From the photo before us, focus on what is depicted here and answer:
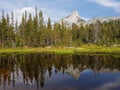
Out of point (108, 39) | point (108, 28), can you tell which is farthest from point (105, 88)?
point (108, 28)

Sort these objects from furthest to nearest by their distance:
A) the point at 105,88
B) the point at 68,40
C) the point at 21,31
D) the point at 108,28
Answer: the point at 108,28 < the point at 68,40 < the point at 21,31 < the point at 105,88

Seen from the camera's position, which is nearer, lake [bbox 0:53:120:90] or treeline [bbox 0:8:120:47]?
lake [bbox 0:53:120:90]

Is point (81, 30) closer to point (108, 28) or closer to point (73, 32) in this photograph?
point (73, 32)

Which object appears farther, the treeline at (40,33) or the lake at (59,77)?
the treeline at (40,33)

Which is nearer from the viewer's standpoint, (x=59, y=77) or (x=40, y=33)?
(x=59, y=77)

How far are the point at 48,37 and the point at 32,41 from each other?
11.7m

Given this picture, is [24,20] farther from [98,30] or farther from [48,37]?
[98,30]

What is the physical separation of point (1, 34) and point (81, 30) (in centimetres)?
5081

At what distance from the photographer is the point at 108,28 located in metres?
146

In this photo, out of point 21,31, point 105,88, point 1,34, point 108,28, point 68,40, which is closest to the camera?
point 105,88

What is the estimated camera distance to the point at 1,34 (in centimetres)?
11588

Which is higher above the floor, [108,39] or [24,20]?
[24,20]

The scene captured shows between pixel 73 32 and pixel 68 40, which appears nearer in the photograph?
pixel 68 40

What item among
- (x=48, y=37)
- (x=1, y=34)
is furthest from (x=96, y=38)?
(x=1, y=34)
